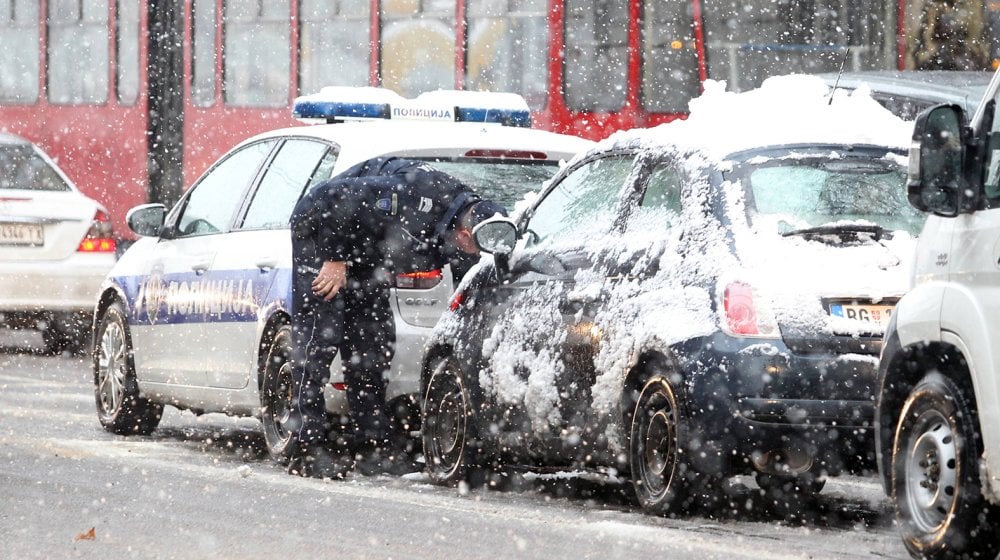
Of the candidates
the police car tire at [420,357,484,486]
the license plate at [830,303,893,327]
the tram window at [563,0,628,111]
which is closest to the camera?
the license plate at [830,303,893,327]

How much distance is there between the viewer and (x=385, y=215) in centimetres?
924

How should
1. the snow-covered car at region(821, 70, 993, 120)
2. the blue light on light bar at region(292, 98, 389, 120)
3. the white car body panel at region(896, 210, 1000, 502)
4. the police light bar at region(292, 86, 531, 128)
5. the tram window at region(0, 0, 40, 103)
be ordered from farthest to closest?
the tram window at region(0, 0, 40, 103), the snow-covered car at region(821, 70, 993, 120), the blue light on light bar at region(292, 98, 389, 120), the police light bar at region(292, 86, 531, 128), the white car body panel at region(896, 210, 1000, 502)

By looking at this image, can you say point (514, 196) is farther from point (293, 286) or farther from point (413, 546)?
point (413, 546)

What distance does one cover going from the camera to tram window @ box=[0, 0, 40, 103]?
2275 centimetres

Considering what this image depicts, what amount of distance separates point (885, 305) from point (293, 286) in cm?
310

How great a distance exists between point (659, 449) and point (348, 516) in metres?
1.22

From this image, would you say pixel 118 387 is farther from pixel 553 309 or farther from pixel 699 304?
pixel 699 304

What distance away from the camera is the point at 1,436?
11.0m

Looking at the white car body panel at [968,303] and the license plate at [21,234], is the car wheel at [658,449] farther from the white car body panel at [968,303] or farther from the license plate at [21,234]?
the license plate at [21,234]

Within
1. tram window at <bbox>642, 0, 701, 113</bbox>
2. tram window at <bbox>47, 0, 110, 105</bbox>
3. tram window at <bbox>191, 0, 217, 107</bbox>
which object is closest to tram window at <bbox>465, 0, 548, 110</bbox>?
tram window at <bbox>642, 0, 701, 113</bbox>

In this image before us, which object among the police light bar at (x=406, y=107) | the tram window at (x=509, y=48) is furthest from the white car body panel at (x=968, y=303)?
the tram window at (x=509, y=48)

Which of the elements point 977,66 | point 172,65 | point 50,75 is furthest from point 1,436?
point 50,75

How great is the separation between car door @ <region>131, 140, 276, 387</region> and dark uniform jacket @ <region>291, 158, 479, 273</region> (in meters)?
1.12

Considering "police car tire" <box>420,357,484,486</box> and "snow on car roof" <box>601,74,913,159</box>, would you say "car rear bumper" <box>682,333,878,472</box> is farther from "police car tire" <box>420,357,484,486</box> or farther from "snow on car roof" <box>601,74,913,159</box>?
"police car tire" <box>420,357,484,486</box>
